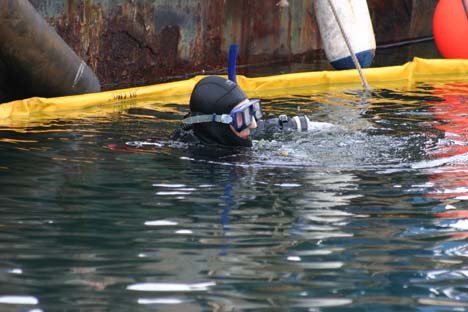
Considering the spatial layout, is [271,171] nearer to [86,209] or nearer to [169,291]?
[86,209]

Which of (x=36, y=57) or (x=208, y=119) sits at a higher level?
(x=36, y=57)

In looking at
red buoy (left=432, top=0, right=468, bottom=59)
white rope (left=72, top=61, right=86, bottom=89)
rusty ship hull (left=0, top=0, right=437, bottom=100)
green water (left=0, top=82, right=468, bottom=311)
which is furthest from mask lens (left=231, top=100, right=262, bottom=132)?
red buoy (left=432, top=0, right=468, bottom=59)

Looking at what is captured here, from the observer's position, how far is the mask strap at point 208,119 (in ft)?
24.3

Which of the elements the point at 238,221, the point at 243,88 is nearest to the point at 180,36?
the point at 243,88

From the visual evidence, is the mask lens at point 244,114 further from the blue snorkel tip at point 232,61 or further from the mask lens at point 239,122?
the blue snorkel tip at point 232,61

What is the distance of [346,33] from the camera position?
13055 mm

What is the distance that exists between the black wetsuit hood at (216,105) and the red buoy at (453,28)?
6440 millimetres

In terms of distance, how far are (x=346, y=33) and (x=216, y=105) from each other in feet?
19.1

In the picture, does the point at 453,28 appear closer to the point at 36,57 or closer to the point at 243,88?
the point at 243,88

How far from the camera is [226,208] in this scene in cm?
604

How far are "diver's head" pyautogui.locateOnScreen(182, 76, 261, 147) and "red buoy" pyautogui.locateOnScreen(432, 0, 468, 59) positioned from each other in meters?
6.44

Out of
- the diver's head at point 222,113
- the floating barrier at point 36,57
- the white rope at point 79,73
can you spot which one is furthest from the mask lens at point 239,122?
the white rope at point 79,73

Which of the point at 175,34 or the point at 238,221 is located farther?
the point at 175,34

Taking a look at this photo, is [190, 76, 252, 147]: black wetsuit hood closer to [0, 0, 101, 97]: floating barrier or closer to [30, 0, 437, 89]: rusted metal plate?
[0, 0, 101, 97]: floating barrier
